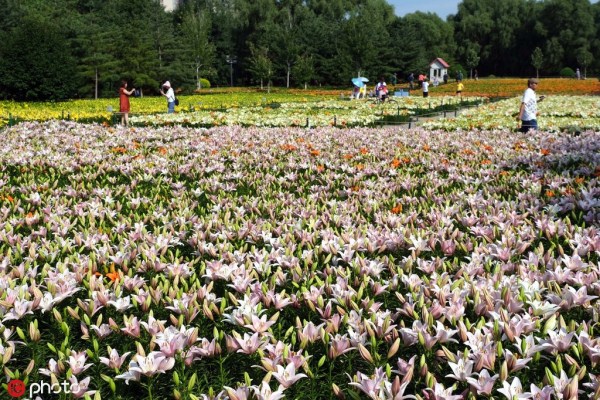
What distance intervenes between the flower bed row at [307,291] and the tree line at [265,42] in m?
45.6

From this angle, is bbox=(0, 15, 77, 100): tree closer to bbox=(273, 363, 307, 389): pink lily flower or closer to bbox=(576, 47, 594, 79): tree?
bbox=(273, 363, 307, 389): pink lily flower

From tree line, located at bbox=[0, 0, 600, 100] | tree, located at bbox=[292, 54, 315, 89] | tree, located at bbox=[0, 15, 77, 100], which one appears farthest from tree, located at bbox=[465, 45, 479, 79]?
tree, located at bbox=[0, 15, 77, 100]

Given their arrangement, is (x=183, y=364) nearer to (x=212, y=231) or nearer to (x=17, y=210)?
(x=212, y=231)

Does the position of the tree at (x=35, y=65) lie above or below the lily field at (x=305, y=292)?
above

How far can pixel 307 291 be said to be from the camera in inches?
137

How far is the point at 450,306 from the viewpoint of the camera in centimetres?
322

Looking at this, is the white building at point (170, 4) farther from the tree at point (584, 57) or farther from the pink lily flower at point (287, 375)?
the pink lily flower at point (287, 375)

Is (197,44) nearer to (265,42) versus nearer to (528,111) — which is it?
(265,42)

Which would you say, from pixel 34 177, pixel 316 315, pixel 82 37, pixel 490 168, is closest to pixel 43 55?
pixel 82 37

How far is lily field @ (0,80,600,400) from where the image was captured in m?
2.68

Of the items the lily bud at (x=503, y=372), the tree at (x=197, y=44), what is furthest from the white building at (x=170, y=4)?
the lily bud at (x=503, y=372)

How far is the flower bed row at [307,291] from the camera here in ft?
8.84

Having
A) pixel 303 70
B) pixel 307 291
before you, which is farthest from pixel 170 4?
pixel 307 291

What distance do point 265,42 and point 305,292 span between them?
79464 mm
